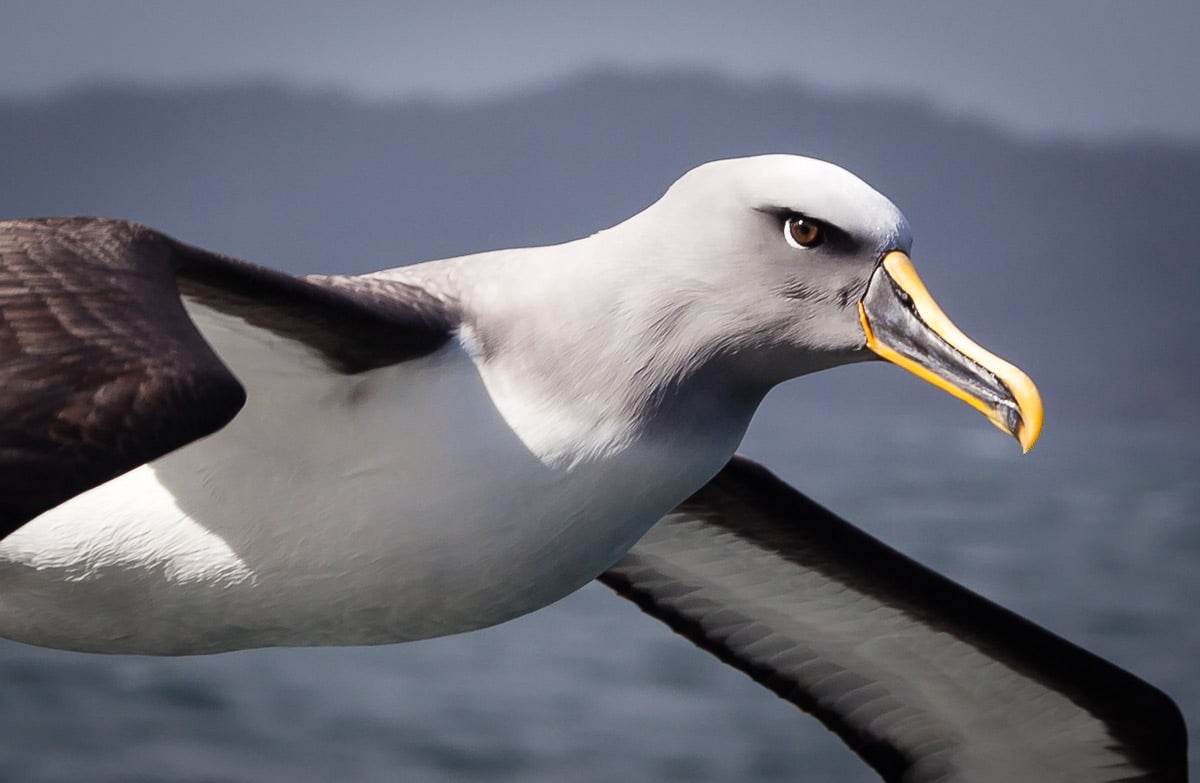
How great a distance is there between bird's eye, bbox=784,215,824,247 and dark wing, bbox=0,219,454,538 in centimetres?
72

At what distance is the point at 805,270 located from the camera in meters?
2.79

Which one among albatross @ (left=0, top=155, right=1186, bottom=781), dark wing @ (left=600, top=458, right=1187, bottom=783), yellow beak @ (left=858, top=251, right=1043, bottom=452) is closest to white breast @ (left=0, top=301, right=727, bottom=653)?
albatross @ (left=0, top=155, right=1186, bottom=781)

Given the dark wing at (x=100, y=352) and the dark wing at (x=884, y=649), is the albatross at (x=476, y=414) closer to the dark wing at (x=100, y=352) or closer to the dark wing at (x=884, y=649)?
the dark wing at (x=100, y=352)

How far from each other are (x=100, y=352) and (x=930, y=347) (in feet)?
4.31

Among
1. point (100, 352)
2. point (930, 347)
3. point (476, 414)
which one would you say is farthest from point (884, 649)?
point (100, 352)

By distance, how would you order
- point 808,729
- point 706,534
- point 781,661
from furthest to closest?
point 808,729
point 781,661
point 706,534

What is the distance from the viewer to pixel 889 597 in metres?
4.35

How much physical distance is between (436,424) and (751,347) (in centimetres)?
53

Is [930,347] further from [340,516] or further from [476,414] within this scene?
[340,516]

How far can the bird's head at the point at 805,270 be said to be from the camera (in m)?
2.75

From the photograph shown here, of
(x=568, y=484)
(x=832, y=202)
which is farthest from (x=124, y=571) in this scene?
(x=832, y=202)

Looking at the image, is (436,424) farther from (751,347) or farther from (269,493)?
(751,347)

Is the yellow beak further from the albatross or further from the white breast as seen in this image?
the white breast

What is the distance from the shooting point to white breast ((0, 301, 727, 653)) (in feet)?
8.98
